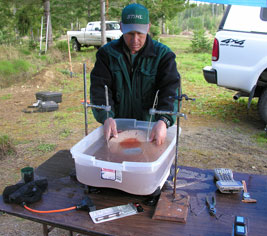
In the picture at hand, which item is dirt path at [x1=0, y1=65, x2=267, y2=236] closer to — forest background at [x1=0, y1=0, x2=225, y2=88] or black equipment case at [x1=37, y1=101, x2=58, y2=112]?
black equipment case at [x1=37, y1=101, x2=58, y2=112]

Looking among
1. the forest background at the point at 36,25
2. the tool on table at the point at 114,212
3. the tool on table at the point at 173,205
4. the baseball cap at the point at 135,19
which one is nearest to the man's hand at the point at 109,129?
the tool on table at the point at 173,205

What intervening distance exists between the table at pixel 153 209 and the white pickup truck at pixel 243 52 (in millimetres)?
2869

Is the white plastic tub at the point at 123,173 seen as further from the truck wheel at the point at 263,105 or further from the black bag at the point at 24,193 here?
the truck wheel at the point at 263,105

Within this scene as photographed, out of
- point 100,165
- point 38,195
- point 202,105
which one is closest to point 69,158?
point 38,195

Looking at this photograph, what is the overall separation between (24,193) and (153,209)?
706 mm

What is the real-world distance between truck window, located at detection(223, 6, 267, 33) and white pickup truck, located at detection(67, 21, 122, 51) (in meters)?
9.34

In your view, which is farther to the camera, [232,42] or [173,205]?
[232,42]

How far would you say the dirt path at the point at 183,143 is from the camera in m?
3.36

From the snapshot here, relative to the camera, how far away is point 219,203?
60.8 inches

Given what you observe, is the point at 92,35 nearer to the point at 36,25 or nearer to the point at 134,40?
the point at 36,25

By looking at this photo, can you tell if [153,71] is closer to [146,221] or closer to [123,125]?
[123,125]

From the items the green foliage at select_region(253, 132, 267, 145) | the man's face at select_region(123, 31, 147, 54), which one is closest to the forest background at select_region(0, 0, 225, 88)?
the green foliage at select_region(253, 132, 267, 145)

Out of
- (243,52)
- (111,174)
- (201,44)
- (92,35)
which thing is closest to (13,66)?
(92,35)

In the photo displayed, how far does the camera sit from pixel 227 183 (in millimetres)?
Result: 1645
